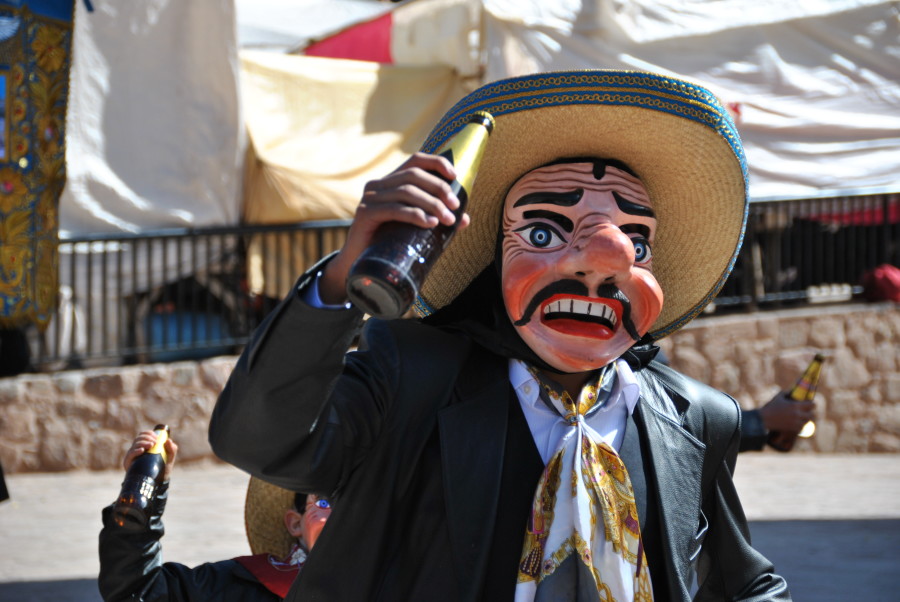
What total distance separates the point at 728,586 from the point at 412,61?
8498 millimetres

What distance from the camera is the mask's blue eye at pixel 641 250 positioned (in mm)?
2283

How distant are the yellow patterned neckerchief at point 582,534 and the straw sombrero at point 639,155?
1.90 ft

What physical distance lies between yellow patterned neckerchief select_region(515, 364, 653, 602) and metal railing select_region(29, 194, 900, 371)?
6.14m

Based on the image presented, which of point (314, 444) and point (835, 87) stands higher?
point (835, 87)

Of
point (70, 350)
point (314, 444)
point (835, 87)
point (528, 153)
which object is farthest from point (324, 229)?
point (314, 444)

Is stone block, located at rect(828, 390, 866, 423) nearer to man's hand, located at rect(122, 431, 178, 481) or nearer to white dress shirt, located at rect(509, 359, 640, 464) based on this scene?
man's hand, located at rect(122, 431, 178, 481)

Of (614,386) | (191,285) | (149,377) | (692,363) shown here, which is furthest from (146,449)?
(692,363)

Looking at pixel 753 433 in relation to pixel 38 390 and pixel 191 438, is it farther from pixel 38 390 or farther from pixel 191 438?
pixel 38 390

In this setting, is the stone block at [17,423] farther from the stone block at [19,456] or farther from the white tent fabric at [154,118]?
the white tent fabric at [154,118]

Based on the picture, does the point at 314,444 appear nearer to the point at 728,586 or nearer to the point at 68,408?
the point at 728,586

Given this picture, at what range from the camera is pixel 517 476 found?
80.7 inches

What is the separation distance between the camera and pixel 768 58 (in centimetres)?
1006

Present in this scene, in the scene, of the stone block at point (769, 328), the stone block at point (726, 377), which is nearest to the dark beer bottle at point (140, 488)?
the stone block at point (726, 377)

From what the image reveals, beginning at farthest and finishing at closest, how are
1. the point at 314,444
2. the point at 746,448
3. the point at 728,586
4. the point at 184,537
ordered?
the point at 184,537 → the point at 746,448 → the point at 728,586 → the point at 314,444
